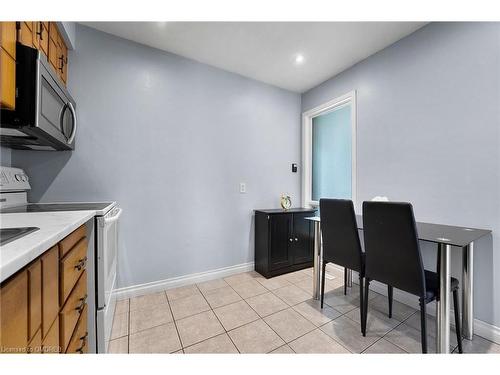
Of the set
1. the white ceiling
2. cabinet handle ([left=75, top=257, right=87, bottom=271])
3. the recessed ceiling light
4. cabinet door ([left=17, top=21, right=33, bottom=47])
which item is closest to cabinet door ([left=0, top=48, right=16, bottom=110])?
cabinet door ([left=17, top=21, right=33, bottom=47])

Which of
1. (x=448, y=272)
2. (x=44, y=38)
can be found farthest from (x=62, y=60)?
(x=448, y=272)

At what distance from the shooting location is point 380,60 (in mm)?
2273

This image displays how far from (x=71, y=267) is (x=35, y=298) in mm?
363

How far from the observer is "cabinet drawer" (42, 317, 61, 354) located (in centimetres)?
69

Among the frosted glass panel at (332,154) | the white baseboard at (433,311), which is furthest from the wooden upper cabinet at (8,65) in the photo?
the white baseboard at (433,311)

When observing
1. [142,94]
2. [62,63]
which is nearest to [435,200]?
[142,94]

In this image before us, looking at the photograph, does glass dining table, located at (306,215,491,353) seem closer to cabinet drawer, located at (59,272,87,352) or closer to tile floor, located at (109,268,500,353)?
tile floor, located at (109,268,500,353)

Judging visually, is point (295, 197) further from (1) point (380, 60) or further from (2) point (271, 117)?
(1) point (380, 60)

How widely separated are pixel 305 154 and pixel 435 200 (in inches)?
68.6

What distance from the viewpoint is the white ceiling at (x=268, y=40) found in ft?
6.33

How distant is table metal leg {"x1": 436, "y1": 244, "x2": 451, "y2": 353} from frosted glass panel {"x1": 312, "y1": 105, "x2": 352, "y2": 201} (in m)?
1.45

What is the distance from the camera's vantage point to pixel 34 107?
1.11 meters

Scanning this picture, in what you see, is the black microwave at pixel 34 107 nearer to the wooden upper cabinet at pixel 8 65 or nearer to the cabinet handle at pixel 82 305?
the wooden upper cabinet at pixel 8 65

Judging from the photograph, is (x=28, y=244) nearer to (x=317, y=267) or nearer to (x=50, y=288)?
(x=50, y=288)
